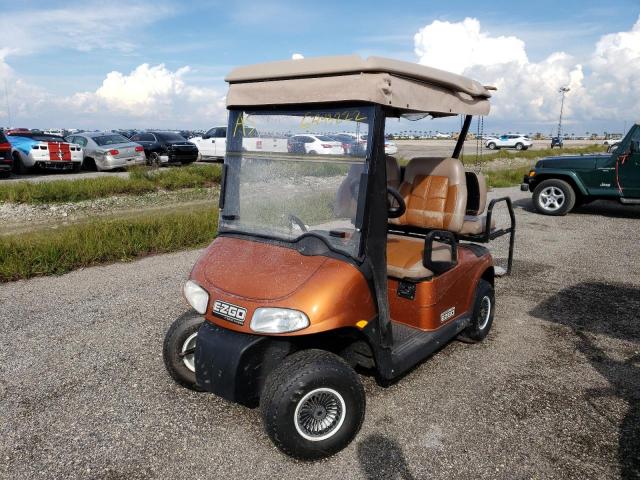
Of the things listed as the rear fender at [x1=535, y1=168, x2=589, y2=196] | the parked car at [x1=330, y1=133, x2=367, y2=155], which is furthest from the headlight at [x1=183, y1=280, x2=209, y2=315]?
the rear fender at [x1=535, y1=168, x2=589, y2=196]

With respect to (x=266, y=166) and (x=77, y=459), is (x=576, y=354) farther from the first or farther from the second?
(x=77, y=459)

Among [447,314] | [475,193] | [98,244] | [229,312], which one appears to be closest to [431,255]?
[447,314]

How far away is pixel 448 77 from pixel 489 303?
204 cm

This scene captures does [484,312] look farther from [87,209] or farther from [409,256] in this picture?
[87,209]

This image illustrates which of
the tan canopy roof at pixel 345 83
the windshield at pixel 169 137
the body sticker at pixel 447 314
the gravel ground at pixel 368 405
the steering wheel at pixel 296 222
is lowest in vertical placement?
the gravel ground at pixel 368 405

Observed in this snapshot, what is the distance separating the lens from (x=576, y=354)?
4.11 m

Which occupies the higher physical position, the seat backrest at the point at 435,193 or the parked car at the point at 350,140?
A: the parked car at the point at 350,140

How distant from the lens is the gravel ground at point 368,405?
2715 millimetres

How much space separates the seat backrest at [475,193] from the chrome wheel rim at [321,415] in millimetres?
2693

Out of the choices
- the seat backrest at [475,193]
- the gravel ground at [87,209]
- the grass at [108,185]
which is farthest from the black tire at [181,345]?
the grass at [108,185]

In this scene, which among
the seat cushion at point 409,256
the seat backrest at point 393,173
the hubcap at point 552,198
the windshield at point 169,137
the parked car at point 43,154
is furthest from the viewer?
the windshield at point 169,137

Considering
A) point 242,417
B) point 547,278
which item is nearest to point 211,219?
point 547,278

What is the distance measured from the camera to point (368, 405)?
10.8ft

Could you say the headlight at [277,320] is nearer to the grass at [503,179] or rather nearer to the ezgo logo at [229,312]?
the ezgo logo at [229,312]
